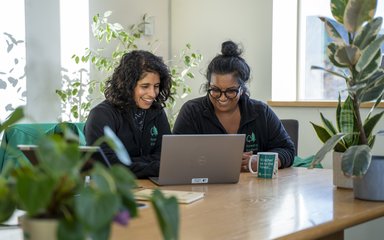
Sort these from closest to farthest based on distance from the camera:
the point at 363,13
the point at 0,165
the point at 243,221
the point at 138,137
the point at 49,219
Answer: the point at 49,219 → the point at 243,221 → the point at 363,13 → the point at 0,165 → the point at 138,137

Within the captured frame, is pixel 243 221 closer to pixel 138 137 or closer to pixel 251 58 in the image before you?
pixel 138 137

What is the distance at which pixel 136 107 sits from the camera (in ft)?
9.26

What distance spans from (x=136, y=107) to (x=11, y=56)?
95 cm

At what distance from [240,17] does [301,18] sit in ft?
1.43

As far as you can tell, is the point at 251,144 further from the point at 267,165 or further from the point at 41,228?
the point at 41,228

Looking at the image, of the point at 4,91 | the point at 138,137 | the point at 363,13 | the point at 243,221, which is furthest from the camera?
the point at 4,91

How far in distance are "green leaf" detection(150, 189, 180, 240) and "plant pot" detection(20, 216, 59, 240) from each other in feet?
0.40

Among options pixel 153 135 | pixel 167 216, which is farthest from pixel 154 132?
pixel 167 216

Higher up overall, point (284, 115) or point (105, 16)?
point (105, 16)

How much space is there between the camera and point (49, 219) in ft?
2.27

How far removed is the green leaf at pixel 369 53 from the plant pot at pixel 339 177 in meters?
0.39

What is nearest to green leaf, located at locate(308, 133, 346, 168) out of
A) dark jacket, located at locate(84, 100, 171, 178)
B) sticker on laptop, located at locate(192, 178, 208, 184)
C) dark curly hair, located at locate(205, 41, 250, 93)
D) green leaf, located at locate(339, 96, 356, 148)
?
green leaf, located at locate(339, 96, 356, 148)

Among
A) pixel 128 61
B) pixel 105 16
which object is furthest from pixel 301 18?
pixel 128 61

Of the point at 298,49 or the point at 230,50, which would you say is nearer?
the point at 230,50
